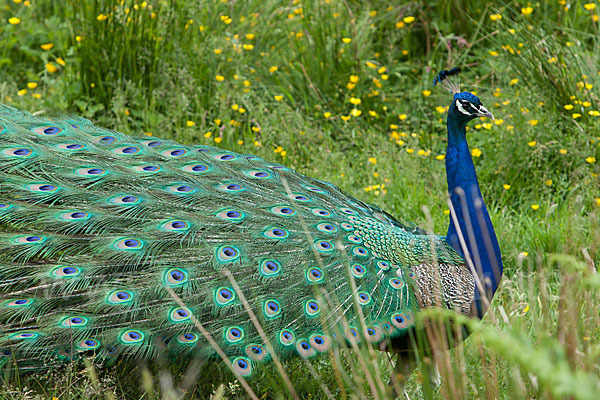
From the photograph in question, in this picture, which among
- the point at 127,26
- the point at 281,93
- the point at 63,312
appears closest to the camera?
the point at 63,312

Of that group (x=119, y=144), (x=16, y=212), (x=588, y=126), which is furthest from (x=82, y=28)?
(x=588, y=126)

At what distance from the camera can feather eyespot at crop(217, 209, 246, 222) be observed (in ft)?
9.29

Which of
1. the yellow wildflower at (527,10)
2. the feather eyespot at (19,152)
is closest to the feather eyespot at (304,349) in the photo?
the feather eyespot at (19,152)

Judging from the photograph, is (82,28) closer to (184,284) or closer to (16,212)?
(16,212)

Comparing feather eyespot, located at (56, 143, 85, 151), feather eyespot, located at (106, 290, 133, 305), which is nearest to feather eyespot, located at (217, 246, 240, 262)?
feather eyespot, located at (106, 290, 133, 305)

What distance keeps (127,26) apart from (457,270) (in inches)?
115

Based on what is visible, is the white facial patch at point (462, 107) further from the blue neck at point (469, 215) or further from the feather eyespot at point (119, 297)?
the feather eyespot at point (119, 297)

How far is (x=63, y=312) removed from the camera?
2588 mm

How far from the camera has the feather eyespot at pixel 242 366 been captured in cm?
253

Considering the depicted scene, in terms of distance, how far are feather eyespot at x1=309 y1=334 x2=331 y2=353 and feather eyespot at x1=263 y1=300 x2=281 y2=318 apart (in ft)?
0.47

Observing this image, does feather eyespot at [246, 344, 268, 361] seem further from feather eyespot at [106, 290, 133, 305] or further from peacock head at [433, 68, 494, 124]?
peacock head at [433, 68, 494, 124]

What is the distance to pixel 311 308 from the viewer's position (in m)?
2.65

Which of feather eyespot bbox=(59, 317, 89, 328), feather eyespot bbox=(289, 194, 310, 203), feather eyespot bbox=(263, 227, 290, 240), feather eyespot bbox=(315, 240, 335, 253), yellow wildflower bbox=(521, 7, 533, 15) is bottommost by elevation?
feather eyespot bbox=(59, 317, 89, 328)

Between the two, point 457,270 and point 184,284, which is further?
point 457,270
